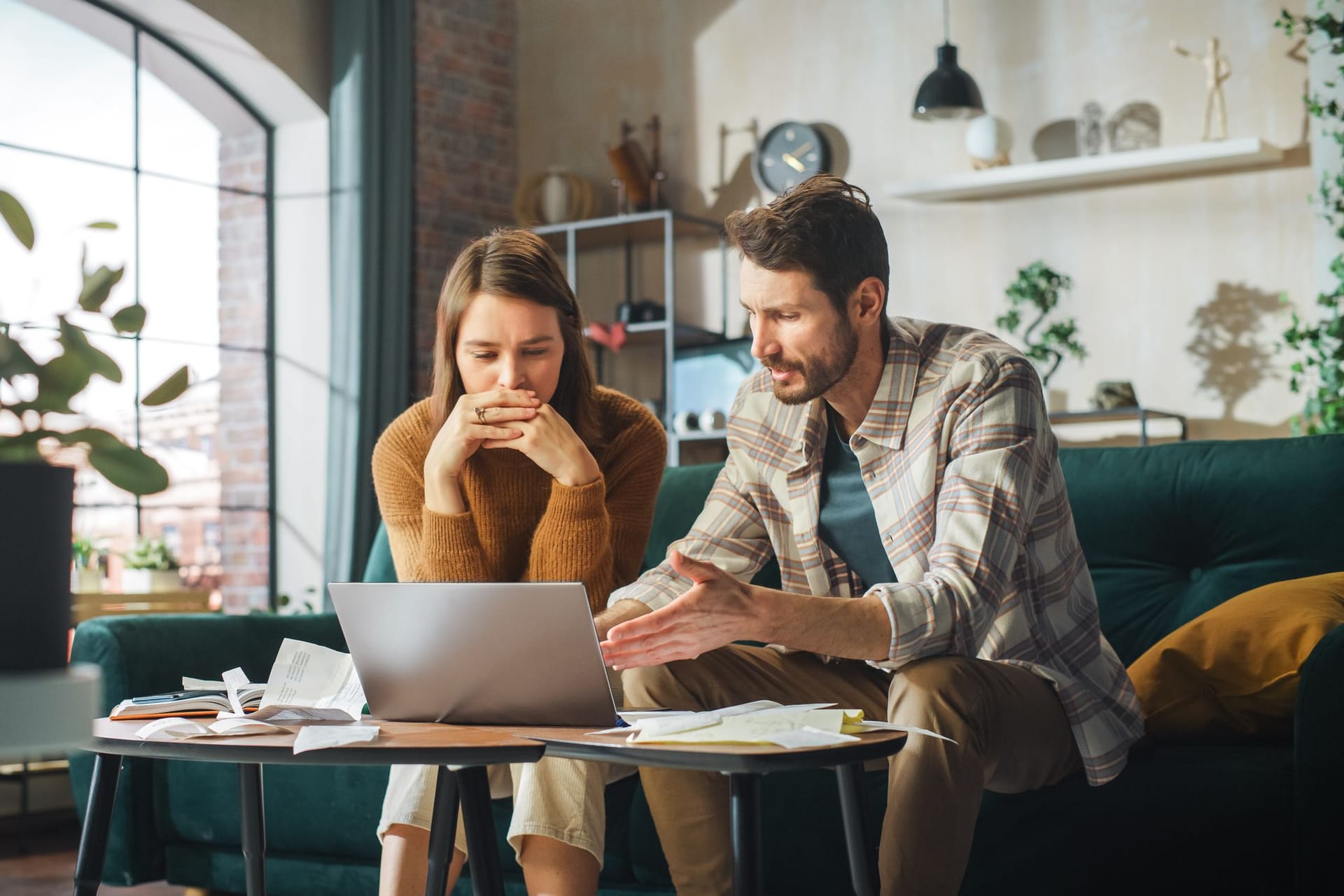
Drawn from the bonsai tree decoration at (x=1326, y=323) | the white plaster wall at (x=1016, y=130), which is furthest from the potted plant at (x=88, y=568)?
the bonsai tree decoration at (x=1326, y=323)

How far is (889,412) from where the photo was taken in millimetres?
1917

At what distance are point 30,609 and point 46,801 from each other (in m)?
3.83

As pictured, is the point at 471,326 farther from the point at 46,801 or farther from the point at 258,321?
the point at 258,321

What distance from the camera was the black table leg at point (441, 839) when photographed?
152cm

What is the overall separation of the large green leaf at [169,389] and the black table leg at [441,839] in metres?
0.90

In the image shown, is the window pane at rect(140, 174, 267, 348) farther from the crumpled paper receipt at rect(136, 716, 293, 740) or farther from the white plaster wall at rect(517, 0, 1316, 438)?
the crumpled paper receipt at rect(136, 716, 293, 740)

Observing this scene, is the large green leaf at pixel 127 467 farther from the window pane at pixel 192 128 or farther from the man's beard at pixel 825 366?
the window pane at pixel 192 128

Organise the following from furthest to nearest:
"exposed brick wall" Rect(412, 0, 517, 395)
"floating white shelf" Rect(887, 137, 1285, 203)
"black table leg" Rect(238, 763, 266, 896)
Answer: "exposed brick wall" Rect(412, 0, 517, 395)
"floating white shelf" Rect(887, 137, 1285, 203)
"black table leg" Rect(238, 763, 266, 896)

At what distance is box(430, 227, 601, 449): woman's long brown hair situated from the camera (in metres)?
2.21

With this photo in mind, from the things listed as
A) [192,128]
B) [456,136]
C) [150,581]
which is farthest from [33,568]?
[456,136]

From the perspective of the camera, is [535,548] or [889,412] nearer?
[889,412]

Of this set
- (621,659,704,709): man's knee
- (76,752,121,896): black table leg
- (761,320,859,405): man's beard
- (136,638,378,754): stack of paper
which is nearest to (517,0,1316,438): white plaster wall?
(761,320,859,405): man's beard

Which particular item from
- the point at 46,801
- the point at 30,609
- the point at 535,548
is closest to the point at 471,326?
the point at 535,548

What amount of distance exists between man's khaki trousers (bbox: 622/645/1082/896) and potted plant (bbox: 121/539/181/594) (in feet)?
10.0
